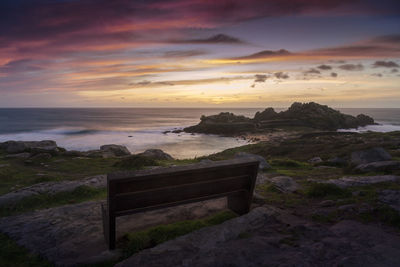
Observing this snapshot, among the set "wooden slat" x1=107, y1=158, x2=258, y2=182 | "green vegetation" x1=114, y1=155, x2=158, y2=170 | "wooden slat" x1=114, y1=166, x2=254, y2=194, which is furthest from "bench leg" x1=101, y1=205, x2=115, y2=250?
"green vegetation" x1=114, y1=155, x2=158, y2=170

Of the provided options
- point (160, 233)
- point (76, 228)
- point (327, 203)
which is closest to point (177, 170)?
point (160, 233)

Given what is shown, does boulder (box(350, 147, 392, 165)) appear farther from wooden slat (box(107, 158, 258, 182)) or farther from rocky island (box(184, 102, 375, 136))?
rocky island (box(184, 102, 375, 136))

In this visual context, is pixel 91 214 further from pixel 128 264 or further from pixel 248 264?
pixel 248 264

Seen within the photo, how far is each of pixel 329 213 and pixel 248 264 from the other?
2483mm

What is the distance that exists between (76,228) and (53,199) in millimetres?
3016

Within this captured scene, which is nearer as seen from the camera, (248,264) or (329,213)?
(248,264)

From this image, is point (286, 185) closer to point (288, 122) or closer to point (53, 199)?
point (53, 199)

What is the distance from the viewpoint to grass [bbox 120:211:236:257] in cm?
372

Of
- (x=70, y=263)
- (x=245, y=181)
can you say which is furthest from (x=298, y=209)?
(x=70, y=263)

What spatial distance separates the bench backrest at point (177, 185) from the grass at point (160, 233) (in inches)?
19.5

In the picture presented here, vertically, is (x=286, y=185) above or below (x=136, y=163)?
above

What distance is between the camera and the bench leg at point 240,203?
15.5ft

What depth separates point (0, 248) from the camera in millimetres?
3939

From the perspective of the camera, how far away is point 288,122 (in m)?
69.1
